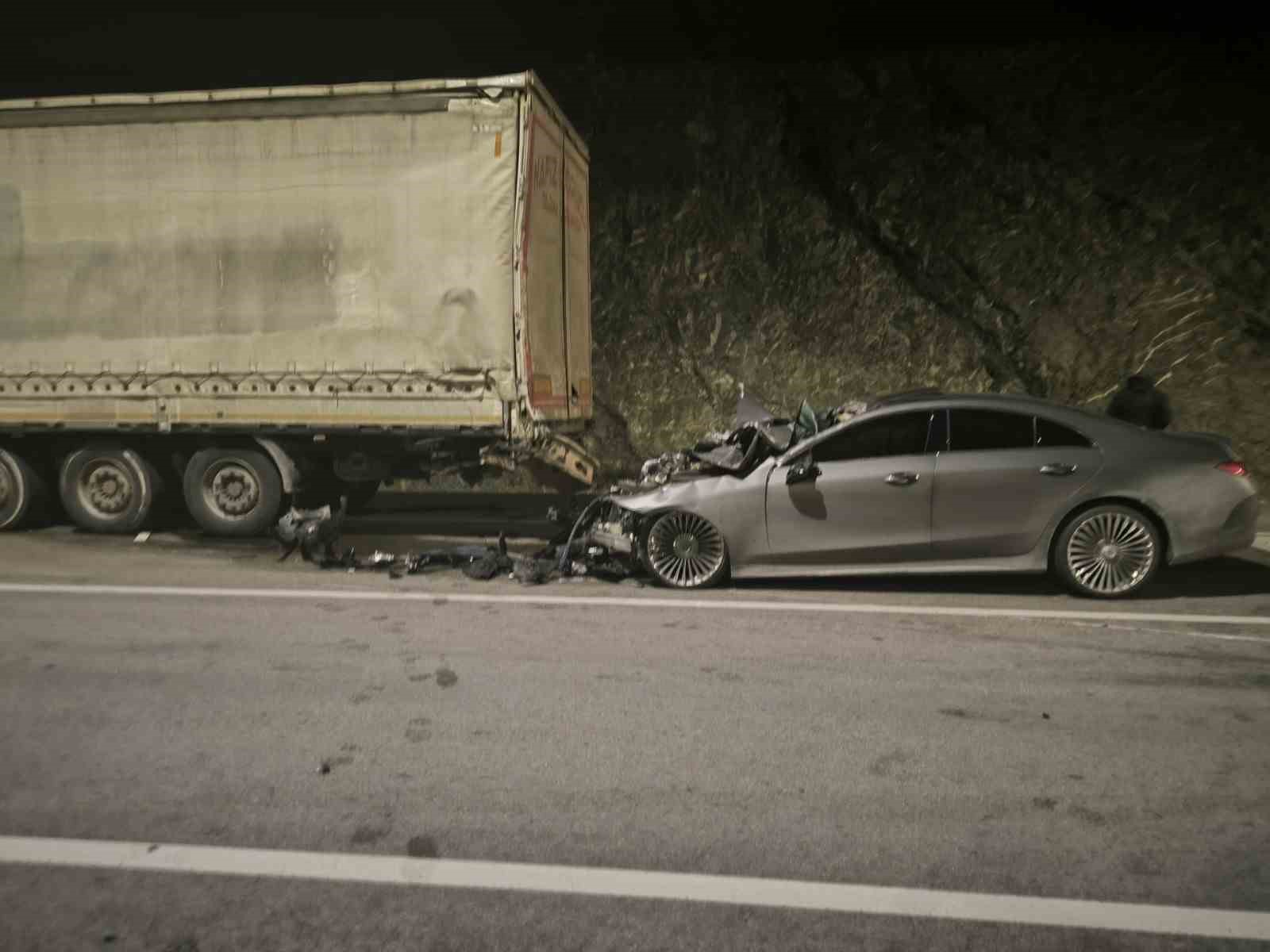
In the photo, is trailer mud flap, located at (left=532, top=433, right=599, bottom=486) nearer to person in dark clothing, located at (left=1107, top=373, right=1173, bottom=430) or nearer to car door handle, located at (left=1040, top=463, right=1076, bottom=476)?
car door handle, located at (left=1040, top=463, right=1076, bottom=476)

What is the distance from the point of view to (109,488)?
34.9 ft

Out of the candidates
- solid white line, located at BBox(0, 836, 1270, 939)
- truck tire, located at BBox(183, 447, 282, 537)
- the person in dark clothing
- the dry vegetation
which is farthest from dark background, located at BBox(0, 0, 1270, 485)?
solid white line, located at BBox(0, 836, 1270, 939)

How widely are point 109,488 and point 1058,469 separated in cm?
901

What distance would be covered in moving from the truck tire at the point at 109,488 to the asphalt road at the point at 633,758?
334cm

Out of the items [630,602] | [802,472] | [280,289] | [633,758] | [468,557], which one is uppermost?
[280,289]

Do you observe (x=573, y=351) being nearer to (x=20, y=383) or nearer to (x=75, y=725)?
(x=20, y=383)

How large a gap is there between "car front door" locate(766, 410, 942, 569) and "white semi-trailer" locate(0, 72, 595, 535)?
2.84 m

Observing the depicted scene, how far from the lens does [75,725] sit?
4762 millimetres

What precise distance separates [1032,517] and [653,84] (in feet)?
43.1

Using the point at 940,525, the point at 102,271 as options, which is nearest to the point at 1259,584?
the point at 940,525

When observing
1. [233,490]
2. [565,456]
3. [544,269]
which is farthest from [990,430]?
[233,490]

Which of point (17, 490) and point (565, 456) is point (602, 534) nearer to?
point (565, 456)

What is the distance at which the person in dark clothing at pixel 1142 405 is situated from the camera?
10086 mm

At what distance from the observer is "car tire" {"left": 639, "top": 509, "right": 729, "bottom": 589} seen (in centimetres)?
768
